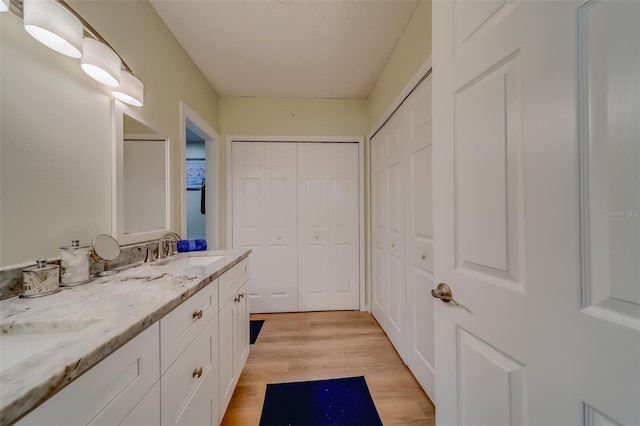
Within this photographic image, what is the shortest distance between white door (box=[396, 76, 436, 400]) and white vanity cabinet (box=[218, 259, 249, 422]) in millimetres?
1180

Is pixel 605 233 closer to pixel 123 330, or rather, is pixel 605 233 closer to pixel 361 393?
pixel 123 330

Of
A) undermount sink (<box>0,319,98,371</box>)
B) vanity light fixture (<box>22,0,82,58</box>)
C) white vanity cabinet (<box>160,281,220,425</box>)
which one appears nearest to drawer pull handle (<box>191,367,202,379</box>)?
white vanity cabinet (<box>160,281,220,425</box>)

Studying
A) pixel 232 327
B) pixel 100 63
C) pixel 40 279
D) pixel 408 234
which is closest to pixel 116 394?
pixel 40 279

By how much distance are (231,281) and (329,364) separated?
40.2 inches

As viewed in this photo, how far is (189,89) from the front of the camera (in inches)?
75.3

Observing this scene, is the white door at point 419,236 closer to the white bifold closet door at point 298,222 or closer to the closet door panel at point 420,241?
the closet door panel at point 420,241

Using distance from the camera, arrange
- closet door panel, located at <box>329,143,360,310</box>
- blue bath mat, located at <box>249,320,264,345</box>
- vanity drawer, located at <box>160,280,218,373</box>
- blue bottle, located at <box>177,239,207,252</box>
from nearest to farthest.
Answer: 1. vanity drawer, located at <box>160,280,218,373</box>
2. blue bottle, located at <box>177,239,207,252</box>
3. blue bath mat, located at <box>249,320,264,345</box>
4. closet door panel, located at <box>329,143,360,310</box>

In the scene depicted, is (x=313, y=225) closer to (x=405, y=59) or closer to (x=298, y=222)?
(x=298, y=222)

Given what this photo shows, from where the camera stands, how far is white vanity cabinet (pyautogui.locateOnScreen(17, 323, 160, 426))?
0.40 m

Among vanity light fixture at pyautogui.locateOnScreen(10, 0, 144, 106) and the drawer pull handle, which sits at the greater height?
vanity light fixture at pyautogui.locateOnScreen(10, 0, 144, 106)

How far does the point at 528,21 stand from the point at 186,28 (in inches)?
80.4

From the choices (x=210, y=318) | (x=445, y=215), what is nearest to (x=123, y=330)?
(x=210, y=318)

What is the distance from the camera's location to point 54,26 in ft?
2.62

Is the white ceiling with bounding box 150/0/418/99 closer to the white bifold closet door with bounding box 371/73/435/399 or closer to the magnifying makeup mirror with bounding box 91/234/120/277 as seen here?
the white bifold closet door with bounding box 371/73/435/399
